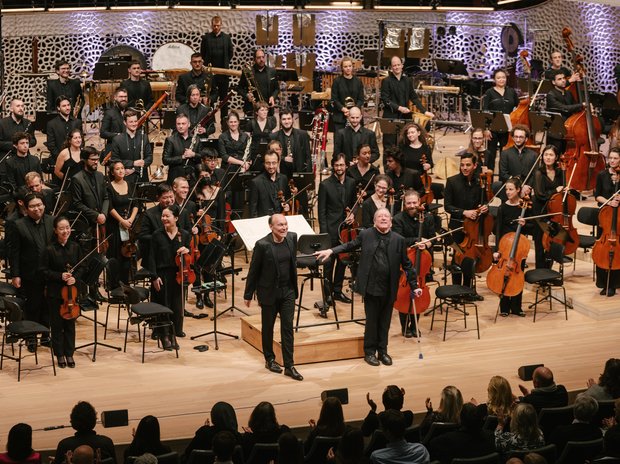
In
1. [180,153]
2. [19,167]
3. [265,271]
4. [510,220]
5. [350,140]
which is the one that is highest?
[350,140]

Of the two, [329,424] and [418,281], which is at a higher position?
[418,281]

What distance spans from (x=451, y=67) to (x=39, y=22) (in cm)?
729

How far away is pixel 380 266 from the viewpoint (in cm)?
1006

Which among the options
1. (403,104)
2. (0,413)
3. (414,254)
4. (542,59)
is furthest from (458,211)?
(542,59)

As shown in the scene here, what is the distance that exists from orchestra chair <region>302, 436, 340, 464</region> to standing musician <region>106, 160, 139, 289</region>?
4883 mm

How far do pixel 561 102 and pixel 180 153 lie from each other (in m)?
5.05

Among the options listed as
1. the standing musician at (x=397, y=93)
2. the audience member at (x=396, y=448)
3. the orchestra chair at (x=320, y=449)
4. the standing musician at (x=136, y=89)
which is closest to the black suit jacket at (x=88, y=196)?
the standing musician at (x=136, y=89)

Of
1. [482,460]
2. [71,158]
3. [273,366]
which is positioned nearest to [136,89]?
[71,158]

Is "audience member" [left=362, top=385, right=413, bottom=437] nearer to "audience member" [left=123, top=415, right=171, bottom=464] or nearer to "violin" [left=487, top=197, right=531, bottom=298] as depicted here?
"audience member" [left=123, top=415, right=171, bottom=464]

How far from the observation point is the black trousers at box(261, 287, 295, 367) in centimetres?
988

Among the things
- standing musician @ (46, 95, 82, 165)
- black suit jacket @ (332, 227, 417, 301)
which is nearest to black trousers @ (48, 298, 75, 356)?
black suit jacket @ (332, 227, 417, 301)

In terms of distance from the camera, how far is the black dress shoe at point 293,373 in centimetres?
1001

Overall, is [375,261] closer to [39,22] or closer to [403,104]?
[403,104]

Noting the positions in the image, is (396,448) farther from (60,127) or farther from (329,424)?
(60,127)
